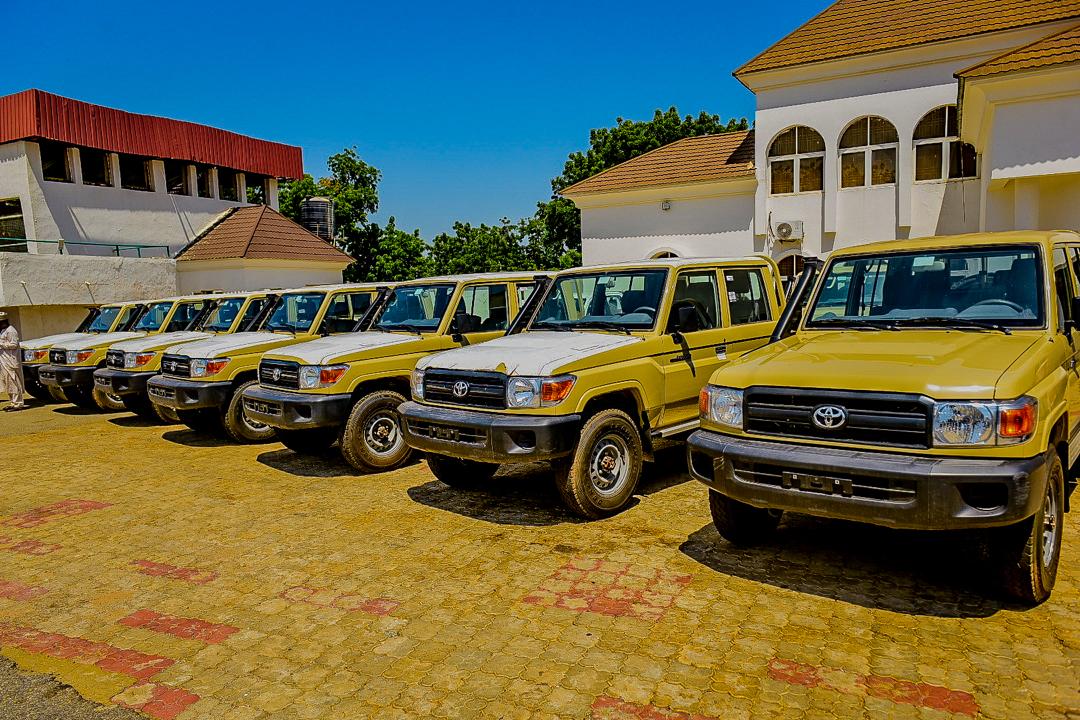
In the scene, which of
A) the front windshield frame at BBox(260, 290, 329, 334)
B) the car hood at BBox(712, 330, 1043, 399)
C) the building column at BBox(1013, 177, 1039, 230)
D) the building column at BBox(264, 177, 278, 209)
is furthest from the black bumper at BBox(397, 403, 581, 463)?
the building column at BBox(264, 177, 278, 209)

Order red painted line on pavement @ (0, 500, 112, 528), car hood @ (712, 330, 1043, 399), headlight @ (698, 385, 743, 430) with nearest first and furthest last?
car hood @ (712, 330, 1043, 399), headlight @ (698, 385, 743, 430), red painted line on pavement @ (0, 500, 112, 528)

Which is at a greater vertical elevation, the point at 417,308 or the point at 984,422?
the point at 417,308

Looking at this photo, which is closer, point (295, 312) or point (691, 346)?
point (691, 346)

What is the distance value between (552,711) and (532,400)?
2.70 meters

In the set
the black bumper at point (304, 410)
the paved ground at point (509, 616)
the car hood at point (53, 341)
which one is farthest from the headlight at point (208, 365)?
the car hood at point (53, 341)

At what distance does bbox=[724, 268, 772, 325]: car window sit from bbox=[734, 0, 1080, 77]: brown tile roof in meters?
13.0

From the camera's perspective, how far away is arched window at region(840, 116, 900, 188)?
1819cm

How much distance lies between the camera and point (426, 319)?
870 cm

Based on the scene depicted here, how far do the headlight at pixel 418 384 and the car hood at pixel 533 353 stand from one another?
71 millimetres

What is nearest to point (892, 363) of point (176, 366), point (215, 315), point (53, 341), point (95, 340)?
point (176, 366)

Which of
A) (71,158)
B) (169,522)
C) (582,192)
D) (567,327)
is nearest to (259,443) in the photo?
(169,522)

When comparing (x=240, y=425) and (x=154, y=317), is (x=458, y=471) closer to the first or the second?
(x=240, y=425)

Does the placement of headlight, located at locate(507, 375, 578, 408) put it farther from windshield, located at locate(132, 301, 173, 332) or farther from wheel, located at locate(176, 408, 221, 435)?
windshield, located at locate(132, 301, 173, 332)

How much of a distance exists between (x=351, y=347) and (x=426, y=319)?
3.32ft
